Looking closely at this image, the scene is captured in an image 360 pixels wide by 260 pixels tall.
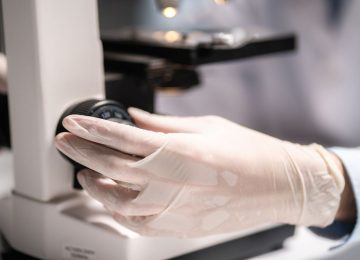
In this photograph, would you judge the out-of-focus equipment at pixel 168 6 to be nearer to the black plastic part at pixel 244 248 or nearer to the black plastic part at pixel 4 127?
the black plastic part at pixel 244 248

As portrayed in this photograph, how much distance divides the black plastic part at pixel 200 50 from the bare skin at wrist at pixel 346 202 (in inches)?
11.8

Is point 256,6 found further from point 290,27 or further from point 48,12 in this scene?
point 48,12

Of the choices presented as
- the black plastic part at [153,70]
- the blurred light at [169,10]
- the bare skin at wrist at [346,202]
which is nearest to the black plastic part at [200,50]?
the black plastic part at [153,70]

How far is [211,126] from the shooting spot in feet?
2.19

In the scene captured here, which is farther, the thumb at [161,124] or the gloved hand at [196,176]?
the thumb at [161,124]

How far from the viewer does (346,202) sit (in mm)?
723

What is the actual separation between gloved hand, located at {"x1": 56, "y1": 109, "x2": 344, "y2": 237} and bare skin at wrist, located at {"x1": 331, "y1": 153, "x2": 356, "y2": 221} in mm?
33

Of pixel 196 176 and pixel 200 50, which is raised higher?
pixel 200 50

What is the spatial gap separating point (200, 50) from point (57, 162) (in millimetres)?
377

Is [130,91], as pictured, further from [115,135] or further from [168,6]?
[115,135]

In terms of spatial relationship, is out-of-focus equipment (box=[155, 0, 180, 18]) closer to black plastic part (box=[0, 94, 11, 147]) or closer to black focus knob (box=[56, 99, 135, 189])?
black focus knob (box=[56, 99, 135, 189])

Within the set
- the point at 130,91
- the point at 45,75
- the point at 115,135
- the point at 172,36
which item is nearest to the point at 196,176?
the point at 115,135

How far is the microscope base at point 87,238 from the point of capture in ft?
1.98

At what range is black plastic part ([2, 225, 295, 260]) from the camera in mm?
662
